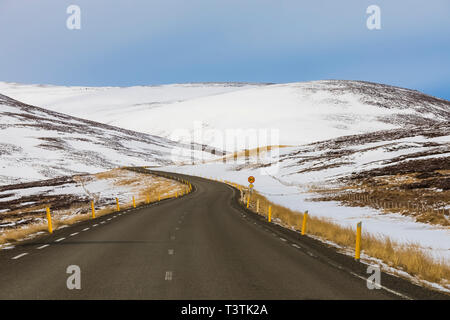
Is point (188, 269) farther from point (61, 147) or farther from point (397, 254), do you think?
point (61, 147)

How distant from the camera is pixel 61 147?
111m

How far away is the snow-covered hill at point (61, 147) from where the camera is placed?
88.1m

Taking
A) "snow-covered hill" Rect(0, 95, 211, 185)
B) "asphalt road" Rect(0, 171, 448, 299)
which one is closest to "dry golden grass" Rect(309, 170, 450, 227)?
"asphalt road" Rect(0, 171, 448, 299)

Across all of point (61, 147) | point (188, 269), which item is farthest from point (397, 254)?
point (61, 147)

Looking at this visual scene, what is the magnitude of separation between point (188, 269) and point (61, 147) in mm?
111258

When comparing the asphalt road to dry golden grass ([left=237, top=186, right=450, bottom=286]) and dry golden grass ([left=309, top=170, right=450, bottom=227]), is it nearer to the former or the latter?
dry golden grass ([left=237, top=186, right=450, bottom=286])

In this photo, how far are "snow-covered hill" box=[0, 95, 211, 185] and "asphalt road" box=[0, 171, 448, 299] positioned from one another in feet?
233

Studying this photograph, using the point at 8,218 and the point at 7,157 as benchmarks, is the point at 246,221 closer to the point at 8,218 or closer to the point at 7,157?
the point at 8,218

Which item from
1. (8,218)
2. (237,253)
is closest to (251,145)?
(8,218)

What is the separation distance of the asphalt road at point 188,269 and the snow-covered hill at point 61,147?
71.0 metres

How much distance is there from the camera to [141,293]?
7.16 m

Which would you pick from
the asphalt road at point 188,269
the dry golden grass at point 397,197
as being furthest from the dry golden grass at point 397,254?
the dry golden grass at point 397,197

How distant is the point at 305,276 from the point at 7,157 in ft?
317

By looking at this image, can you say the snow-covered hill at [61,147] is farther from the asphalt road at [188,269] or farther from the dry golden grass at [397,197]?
the asphalt road at [188,269]
